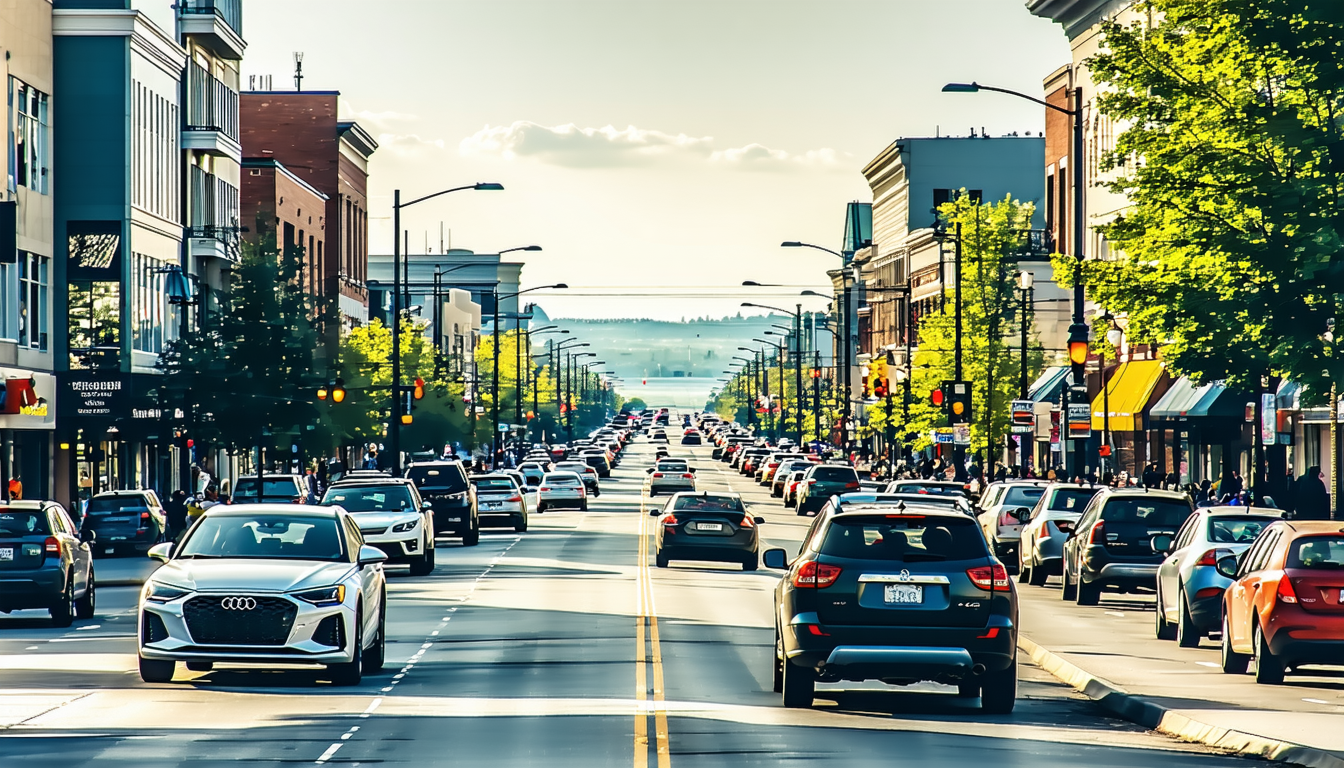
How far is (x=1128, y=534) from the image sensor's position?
30938mm

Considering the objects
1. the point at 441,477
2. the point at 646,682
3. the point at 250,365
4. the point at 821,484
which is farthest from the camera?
the point at 821,484

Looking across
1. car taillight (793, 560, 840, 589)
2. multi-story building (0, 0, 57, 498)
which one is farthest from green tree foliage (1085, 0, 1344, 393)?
multi-story building (0, 0, 57, 498)

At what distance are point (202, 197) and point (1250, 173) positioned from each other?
56.5 metres

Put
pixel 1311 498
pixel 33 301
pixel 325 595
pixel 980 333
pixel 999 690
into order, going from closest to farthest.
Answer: pixel 999 690 → pixel 325 595 → pixel 1311 498 → pixel 33 301 → pixel 980 333

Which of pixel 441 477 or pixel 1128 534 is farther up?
pixel 441 477

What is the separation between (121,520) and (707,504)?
48.2 feet

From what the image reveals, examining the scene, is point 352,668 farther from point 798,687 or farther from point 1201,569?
point 1201,569

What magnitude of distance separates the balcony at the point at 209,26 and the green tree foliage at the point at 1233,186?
159 ft

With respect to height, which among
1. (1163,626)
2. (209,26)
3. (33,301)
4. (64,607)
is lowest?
(1163,626)

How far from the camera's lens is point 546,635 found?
25.7 metres

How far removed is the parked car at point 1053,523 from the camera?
36125mm

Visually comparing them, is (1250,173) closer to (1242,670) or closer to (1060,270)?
(1060,270)

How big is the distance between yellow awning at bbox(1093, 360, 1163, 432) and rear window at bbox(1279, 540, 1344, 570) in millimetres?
41314

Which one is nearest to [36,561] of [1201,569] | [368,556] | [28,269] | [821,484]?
[368,556]
